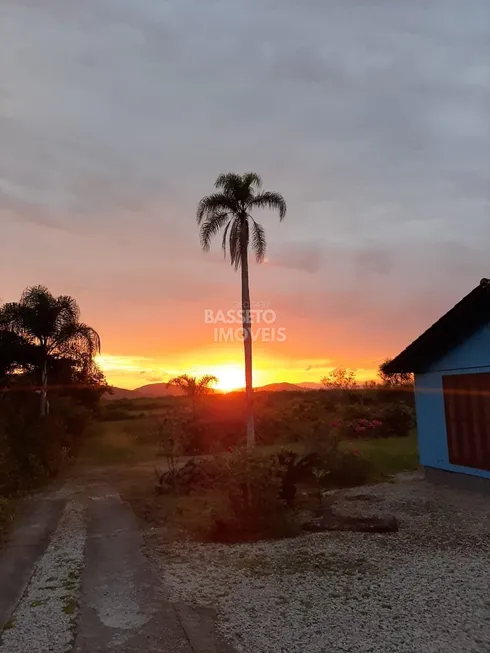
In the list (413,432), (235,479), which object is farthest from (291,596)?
(413,432)

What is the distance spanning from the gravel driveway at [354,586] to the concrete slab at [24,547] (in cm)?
200

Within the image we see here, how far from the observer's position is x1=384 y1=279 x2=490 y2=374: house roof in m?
10.7

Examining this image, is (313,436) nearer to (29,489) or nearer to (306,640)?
(29,489)

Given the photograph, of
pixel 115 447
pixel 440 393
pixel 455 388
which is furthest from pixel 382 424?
pixel 455 388

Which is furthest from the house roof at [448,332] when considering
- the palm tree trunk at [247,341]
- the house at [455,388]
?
the palm tree trunk at [247,341]

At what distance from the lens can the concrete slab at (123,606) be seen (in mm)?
4965

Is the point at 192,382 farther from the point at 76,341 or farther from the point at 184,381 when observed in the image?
the point at 76,341

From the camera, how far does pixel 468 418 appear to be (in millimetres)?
11328

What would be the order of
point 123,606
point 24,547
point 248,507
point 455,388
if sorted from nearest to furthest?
point 123,606, point 24,547, point 248,507, point 455,388

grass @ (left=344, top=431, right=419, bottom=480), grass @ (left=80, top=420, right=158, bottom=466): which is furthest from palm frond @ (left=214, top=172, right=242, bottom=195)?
grass @ (left=80, top=420, right=158, bottom=466)

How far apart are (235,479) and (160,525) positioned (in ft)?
7.19

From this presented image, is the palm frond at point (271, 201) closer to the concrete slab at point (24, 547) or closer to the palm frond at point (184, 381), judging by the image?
the concrete slab at point (24, 547)

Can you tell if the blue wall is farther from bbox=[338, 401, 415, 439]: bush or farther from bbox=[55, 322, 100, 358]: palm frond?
bbox=[55, 322, 100, 358]: palm frond

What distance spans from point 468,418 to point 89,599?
8.77 metres
